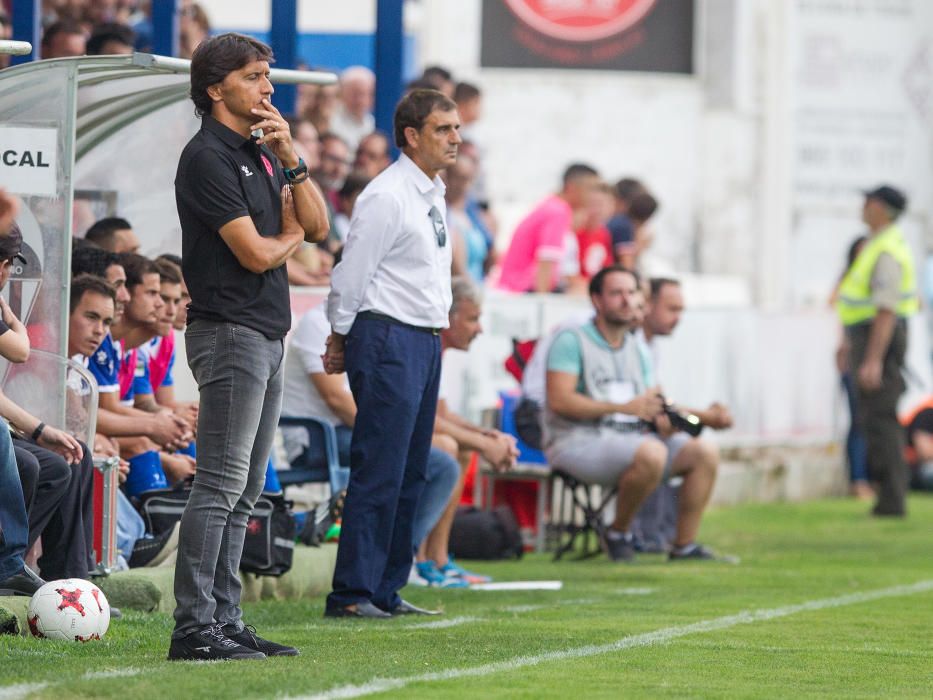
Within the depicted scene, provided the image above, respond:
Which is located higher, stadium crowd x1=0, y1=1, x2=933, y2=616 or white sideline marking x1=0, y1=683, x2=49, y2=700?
stadium crowd x1=0, y1=1, x2=933, y2=616

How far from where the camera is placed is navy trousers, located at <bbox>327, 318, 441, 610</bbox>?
28.5ft

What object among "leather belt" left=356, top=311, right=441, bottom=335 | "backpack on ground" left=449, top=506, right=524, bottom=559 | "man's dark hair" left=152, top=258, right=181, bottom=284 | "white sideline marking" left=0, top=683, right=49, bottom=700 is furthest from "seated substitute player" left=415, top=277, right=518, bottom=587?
"white sideline marking" left=0, top=683, right=49, bottom=700

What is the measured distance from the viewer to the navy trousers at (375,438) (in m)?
8.68

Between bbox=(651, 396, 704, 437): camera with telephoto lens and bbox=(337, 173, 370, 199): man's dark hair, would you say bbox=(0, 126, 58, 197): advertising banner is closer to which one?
bbox=(337, 173, 370, 199): man's dark hair

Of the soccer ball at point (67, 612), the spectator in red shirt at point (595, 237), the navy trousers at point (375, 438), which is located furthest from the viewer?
the spectator in red shirt at point (595, 237)

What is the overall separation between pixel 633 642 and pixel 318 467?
3.06 metres

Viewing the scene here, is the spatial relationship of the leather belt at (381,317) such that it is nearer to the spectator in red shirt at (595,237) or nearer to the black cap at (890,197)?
the spectator in red shirt at (595,237)

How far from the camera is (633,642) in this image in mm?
8070

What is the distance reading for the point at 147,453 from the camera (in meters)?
9.71

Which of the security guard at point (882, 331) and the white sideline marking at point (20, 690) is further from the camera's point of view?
the security guard at point (882, 331)

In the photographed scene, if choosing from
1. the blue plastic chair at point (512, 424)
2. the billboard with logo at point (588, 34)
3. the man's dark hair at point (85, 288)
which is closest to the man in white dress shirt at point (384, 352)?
the man's dark hair at point (85, 288)

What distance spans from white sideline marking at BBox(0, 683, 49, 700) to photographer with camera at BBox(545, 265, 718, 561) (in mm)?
6384

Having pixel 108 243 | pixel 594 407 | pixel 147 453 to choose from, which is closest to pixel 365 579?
pixel 147 453

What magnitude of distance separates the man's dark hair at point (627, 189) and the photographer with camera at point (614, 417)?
4.79m
